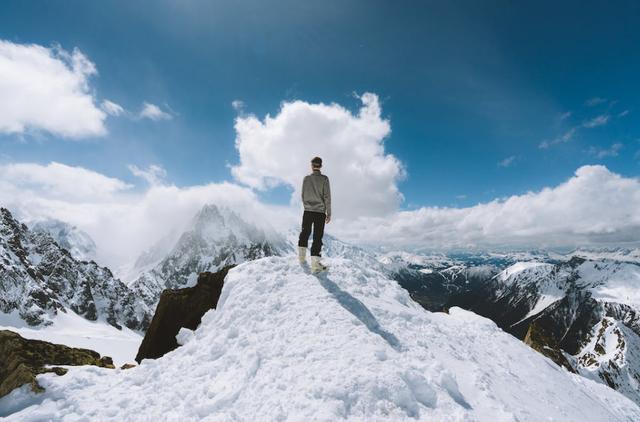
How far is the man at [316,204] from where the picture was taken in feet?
49.2

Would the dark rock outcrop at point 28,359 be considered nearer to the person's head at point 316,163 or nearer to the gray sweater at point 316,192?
the gray sweater at point 316,192

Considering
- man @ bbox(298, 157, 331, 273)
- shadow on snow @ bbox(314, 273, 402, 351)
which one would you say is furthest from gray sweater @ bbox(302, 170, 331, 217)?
shadow on snow @ bbox(314, 273, 402, 351)

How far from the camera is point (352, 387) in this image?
7.73 m

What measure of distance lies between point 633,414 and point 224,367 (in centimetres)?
1698

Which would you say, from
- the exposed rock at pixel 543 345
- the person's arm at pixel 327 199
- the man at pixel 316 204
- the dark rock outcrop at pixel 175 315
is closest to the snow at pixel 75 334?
the exposed rock at pixel 543 345

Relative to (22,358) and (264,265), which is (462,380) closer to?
(264,265)

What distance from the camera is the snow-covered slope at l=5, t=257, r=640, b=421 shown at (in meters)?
7.80

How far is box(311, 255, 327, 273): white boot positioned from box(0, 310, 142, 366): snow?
466 feet

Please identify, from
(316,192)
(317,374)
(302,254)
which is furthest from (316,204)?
(317,374)

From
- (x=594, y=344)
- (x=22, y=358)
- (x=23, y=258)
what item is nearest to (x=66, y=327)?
(x=23, y=258)

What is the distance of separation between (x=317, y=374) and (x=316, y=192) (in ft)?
27.0

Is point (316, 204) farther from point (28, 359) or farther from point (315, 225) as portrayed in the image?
point (28, 359)

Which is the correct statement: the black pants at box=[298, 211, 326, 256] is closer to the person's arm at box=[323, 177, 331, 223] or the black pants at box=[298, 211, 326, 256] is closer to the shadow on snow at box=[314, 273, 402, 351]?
the person's arm at box=[323, 177, 331, 223]

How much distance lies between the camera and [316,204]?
15141mm
